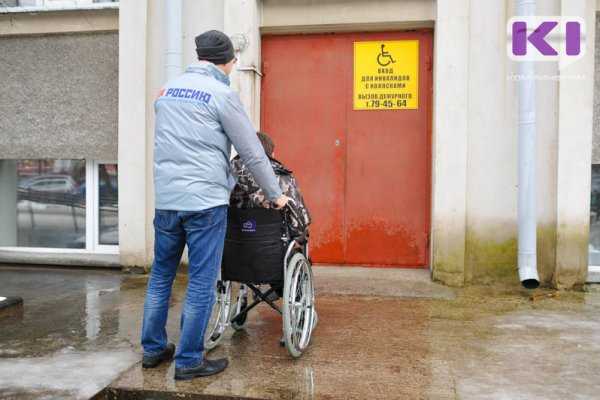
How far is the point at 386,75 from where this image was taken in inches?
281

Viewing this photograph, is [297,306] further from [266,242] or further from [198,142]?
[198,142]

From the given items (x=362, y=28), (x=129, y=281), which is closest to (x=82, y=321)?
(x=129, y=281)

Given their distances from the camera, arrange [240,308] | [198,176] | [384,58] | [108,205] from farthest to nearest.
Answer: [108,205] < [384,58] < [240,308] < [198,176]

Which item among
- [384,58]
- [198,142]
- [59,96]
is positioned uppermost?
[384,58]

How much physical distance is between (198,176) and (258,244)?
69 centimetres

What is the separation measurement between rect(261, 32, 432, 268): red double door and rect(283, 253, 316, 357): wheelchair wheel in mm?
2543

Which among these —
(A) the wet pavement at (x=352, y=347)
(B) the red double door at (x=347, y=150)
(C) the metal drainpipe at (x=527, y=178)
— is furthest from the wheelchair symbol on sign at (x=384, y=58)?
(A) the wet pavement at (x=352, y=347)

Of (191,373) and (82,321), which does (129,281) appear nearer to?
(82,321)

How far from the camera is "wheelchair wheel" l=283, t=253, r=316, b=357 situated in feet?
13.6

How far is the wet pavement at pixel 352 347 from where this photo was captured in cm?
384

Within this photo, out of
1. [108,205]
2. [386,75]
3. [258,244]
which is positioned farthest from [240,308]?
[108,205]

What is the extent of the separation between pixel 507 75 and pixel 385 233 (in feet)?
6.54

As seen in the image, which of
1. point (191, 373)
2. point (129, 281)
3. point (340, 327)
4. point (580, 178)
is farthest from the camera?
point (129, 281)

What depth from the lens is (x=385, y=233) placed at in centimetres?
720
